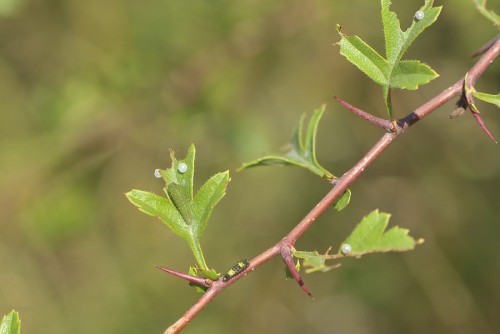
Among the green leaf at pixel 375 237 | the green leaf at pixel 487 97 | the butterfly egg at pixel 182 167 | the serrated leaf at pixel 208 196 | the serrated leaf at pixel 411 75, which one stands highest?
the butterfly egg at pixel 182 167

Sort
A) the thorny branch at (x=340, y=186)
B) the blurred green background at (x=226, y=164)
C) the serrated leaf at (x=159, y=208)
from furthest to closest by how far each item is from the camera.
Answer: the blurred green background at (x=226, y=164)
the serrated leaf at (x=159, y=208)
the thorny branch at (x=340, y=186)

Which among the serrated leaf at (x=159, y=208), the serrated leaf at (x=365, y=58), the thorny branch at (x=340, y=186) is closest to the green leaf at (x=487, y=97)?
the thorny branch at (x=340, y=186)

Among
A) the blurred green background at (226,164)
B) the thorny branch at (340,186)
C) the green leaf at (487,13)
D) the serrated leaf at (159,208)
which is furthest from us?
the blurred green background at (226,164)

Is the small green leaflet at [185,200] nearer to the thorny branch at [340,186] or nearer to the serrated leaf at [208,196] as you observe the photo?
the serrated leaf at [208,196]

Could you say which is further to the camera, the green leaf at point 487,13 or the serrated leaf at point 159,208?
the green leaf at point 487,13

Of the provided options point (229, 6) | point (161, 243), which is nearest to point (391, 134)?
point (229, 6)

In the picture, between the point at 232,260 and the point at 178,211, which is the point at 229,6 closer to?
the point at 232,260
